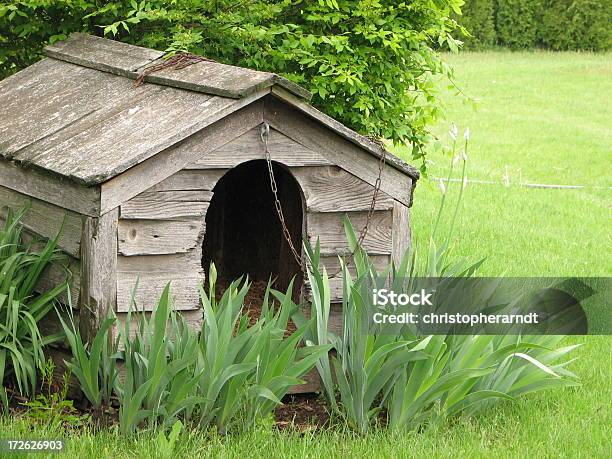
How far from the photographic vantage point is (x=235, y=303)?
486 centimetres

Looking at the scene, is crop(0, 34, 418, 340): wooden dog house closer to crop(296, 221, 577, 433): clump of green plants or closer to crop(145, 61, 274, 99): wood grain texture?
crop(145, 61, 274, 99): wood grain texture

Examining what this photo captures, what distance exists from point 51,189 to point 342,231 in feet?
4.88

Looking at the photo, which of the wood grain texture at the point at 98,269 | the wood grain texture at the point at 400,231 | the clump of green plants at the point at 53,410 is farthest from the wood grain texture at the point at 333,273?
the clump of green plants at the point at 53,410

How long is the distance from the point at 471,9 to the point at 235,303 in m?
32.4

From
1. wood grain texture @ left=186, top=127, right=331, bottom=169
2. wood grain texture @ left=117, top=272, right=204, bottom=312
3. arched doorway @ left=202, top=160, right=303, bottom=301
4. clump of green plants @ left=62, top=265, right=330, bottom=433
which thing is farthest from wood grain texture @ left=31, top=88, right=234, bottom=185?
arched doorway @ left=202, top=160, right=303, bottom=301

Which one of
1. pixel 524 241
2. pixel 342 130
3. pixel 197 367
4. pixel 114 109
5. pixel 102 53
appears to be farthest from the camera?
pixel 524 241

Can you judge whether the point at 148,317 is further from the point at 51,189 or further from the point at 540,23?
the point at 540,23

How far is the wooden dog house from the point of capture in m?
4.93

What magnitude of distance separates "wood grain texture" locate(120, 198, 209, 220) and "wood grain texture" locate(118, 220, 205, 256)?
3cm

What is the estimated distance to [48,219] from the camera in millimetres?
5277

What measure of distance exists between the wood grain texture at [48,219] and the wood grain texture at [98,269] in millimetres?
104

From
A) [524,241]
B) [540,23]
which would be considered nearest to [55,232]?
[524,241]

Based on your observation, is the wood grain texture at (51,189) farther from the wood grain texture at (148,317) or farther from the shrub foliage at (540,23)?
the shrub foliage at (540,23)

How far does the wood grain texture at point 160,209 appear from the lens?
4941mm
